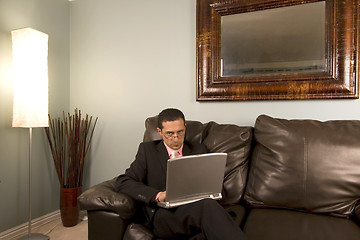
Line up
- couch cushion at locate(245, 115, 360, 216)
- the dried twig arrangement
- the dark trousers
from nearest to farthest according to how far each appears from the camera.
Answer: the dark trousers → couch cushion at locate(245, 115, 360, 216) → the dried twig arrangement

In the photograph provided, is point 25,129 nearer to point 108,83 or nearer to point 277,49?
point 108,83

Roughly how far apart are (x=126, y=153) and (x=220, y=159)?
4.92 ft

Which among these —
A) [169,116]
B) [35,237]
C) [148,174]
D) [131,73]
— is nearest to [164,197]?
[148,174]

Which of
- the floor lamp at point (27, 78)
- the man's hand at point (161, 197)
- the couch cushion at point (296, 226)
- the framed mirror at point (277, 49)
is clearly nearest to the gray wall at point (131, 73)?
the framed mirror at point (277, 49)

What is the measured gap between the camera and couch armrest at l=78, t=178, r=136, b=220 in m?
1.36

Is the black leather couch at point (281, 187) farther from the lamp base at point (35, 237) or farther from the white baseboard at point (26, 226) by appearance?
the white baseboard at point (26, 226)

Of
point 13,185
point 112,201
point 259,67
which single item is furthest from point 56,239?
point 259,67

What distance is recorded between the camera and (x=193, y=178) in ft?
4.08

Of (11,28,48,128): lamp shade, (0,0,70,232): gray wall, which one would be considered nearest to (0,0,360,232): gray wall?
(0,0,70,232): gray wall

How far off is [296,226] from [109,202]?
96 centimetres

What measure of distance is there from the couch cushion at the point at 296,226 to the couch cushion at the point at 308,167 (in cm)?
9

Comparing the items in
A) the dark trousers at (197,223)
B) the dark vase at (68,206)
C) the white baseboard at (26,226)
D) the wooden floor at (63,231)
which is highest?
the dark trousers at (197,223)

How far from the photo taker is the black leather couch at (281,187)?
1.34 m

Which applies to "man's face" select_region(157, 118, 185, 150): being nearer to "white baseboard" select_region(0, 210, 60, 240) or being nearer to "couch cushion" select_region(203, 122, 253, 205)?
"couch cushion" select_region(203, 122, 253, 205)
